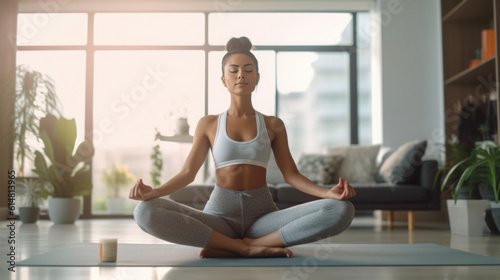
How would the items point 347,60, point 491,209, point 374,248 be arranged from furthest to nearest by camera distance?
point 347,60
point 491,209
point 374,248

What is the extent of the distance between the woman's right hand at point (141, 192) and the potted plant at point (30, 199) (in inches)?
139

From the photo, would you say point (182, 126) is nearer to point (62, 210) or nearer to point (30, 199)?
point (62, 210)

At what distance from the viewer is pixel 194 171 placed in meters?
2.21

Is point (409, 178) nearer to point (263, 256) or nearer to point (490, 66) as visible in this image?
point (490, 66)

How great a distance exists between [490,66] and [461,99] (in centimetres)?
93

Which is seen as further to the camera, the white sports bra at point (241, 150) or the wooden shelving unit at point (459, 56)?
the wooden shelving unit at point (459, 56)

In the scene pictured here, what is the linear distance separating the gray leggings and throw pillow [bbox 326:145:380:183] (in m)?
2.72

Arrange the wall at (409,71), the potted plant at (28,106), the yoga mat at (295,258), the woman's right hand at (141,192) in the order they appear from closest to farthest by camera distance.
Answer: the woman's right hand at (141,192)
the yoga mat at (295,258)
the potted plant at (28,106)
the wall at (409,71)

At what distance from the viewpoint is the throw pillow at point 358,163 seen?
4840 millimetres

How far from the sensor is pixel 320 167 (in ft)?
15.7

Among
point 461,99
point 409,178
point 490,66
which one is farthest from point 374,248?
point 461,99

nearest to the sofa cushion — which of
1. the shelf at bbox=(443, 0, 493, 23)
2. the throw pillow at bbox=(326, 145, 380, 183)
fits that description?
the throw pillow at bbox=(326, 145, 380, 183)

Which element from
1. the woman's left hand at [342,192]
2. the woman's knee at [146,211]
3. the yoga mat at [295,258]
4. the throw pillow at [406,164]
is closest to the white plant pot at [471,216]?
the throw pillow at [406,164]

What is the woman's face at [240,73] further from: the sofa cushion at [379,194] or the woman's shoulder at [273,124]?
the sofa cushion at [379,194]
